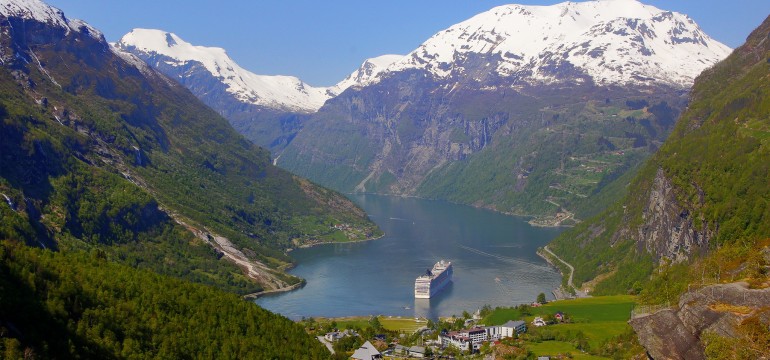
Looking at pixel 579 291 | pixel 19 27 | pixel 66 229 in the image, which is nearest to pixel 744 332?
pixel 579 291

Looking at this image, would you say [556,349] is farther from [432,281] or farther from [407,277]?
[407,277]

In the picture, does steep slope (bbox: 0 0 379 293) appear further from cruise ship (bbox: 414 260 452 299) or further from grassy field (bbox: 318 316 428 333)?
grassy field (bbox: 318 316 428 333)

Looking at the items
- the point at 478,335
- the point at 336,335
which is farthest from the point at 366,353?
the point at 478,335

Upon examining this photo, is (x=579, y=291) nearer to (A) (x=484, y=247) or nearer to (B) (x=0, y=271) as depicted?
(A) (x=484, y=247)

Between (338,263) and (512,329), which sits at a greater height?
(338,263)

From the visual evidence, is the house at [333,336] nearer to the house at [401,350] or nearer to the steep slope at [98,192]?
the house at [401,350]

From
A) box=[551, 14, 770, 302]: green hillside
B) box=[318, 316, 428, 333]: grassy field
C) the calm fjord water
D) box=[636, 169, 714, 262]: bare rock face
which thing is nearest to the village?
box=[318, 316, 428, 333]: grassy field
